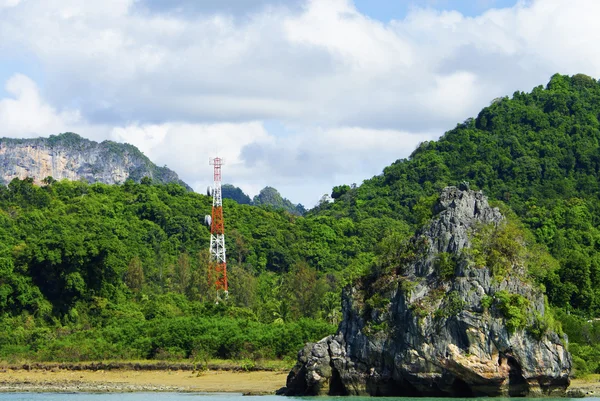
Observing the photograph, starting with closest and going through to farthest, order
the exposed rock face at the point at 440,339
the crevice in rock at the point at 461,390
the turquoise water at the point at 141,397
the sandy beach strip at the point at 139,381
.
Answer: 1. the exposed rock face at the point at 440,339
2. the crevice in rock at the point at 461,390
3. the turquoise water at the point at 141,397
4. the sandy beach strip at the point at 139,381

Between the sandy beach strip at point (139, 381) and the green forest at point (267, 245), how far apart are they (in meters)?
3.38

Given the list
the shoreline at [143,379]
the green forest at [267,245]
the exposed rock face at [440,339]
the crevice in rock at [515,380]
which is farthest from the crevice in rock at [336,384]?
the crevice in rock at [515,380]

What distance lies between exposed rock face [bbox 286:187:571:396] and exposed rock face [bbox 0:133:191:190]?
514 feet

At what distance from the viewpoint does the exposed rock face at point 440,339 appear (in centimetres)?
3422

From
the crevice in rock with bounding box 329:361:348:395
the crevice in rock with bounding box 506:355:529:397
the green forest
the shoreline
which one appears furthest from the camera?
the green forest

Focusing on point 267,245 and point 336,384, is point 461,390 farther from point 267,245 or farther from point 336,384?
point 267,245

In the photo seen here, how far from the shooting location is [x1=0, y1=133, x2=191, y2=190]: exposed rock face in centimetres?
19275

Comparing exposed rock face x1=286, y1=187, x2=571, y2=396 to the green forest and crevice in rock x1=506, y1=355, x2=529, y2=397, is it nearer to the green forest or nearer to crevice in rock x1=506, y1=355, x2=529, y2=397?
crevice in rock x1=506, y1=355, x2=529, y2=397

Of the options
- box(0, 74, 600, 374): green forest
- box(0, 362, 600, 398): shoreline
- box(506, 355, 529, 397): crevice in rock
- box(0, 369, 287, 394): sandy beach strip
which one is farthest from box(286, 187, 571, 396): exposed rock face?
box(0, 369, 287, 394): sandy beach strip

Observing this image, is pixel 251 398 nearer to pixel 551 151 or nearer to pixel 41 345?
pixel 41 345

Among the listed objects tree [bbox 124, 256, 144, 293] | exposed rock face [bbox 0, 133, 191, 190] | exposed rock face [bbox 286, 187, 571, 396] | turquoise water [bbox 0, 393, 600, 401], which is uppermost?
exposed rock face [bbox 0, 133, 191, 190]

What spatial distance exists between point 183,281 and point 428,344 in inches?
1695

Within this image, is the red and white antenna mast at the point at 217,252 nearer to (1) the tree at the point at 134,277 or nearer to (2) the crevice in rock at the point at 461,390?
(1) the tree at the point at 134,277

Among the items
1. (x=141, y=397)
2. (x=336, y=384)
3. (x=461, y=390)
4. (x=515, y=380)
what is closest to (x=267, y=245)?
(x=141, y=397)
